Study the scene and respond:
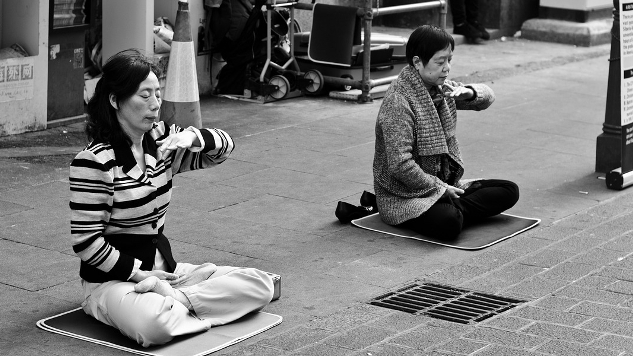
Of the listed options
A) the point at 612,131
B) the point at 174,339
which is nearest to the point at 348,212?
the point at 174,339

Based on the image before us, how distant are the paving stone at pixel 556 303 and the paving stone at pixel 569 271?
1.10 ft

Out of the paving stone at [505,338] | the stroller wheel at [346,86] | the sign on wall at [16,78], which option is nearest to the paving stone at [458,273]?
the paving stone at [505,338]

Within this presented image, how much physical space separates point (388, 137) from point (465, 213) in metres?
0.70

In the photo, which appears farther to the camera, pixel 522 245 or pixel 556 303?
pixel 522 245

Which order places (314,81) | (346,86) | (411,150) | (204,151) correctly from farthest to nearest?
(346,86) → (314,81) → (411,150) → (204,151)

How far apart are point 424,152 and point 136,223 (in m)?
2.26

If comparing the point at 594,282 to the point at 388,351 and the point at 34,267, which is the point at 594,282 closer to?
the point at 388,351

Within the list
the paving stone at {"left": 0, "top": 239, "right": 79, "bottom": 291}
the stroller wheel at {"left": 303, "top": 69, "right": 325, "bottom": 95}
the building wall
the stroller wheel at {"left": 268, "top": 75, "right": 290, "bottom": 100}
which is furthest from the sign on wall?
the stroller wheel at {"left": 303, "top": 69, "right": 325, "bottom": 95}

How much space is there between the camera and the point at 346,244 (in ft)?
20.1

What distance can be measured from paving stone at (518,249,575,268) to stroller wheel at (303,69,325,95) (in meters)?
5.04

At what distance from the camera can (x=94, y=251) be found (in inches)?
173

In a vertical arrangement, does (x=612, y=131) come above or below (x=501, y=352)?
above

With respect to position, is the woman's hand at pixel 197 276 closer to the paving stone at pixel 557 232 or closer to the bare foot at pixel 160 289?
the bare foot at pixel 160 289

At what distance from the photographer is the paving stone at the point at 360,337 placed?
15.0 feet
